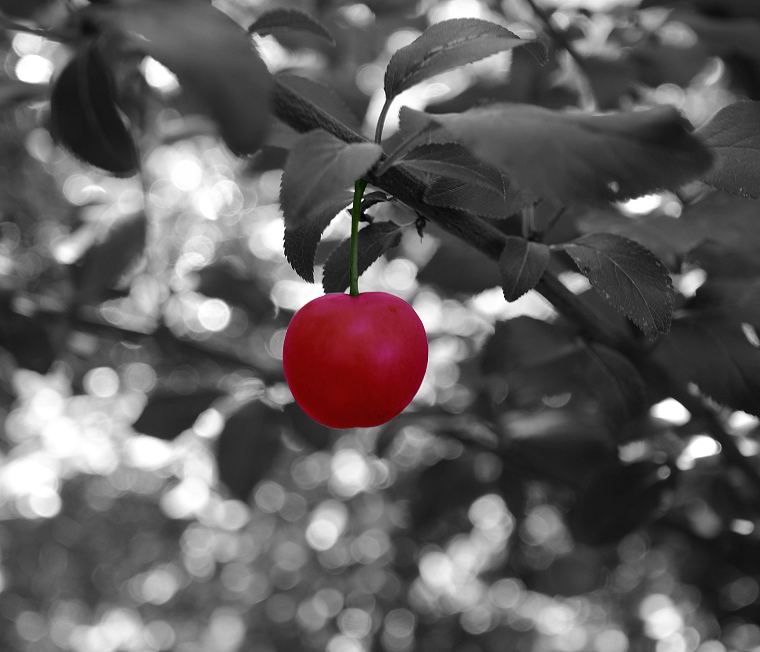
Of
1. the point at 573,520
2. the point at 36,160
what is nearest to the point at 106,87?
the point at 573,520

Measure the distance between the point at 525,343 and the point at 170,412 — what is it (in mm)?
599

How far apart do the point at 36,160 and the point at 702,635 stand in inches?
102

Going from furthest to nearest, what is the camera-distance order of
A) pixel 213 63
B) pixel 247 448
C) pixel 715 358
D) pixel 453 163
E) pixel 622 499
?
1. pixel 247 448
2. pixel 622 499
3. pixel 715 358
4. pixel 453 163
5. pixel 213 63

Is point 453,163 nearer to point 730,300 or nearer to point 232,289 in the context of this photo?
point 730,300

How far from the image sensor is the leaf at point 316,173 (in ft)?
1.23

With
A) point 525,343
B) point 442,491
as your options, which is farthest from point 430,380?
point 525,343

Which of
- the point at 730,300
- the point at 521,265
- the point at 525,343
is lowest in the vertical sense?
the point at 525,343

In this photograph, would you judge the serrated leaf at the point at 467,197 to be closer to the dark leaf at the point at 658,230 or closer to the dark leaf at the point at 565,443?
the dark leaf at the point at 658,230

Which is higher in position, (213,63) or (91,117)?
(213,63)

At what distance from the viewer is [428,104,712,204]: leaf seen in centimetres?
33

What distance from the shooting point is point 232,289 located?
120 centimetres

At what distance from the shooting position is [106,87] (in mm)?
540

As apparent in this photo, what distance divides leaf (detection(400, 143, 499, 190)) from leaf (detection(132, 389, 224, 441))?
0.78 meters

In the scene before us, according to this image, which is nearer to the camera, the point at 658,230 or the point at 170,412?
the point at 658,230
